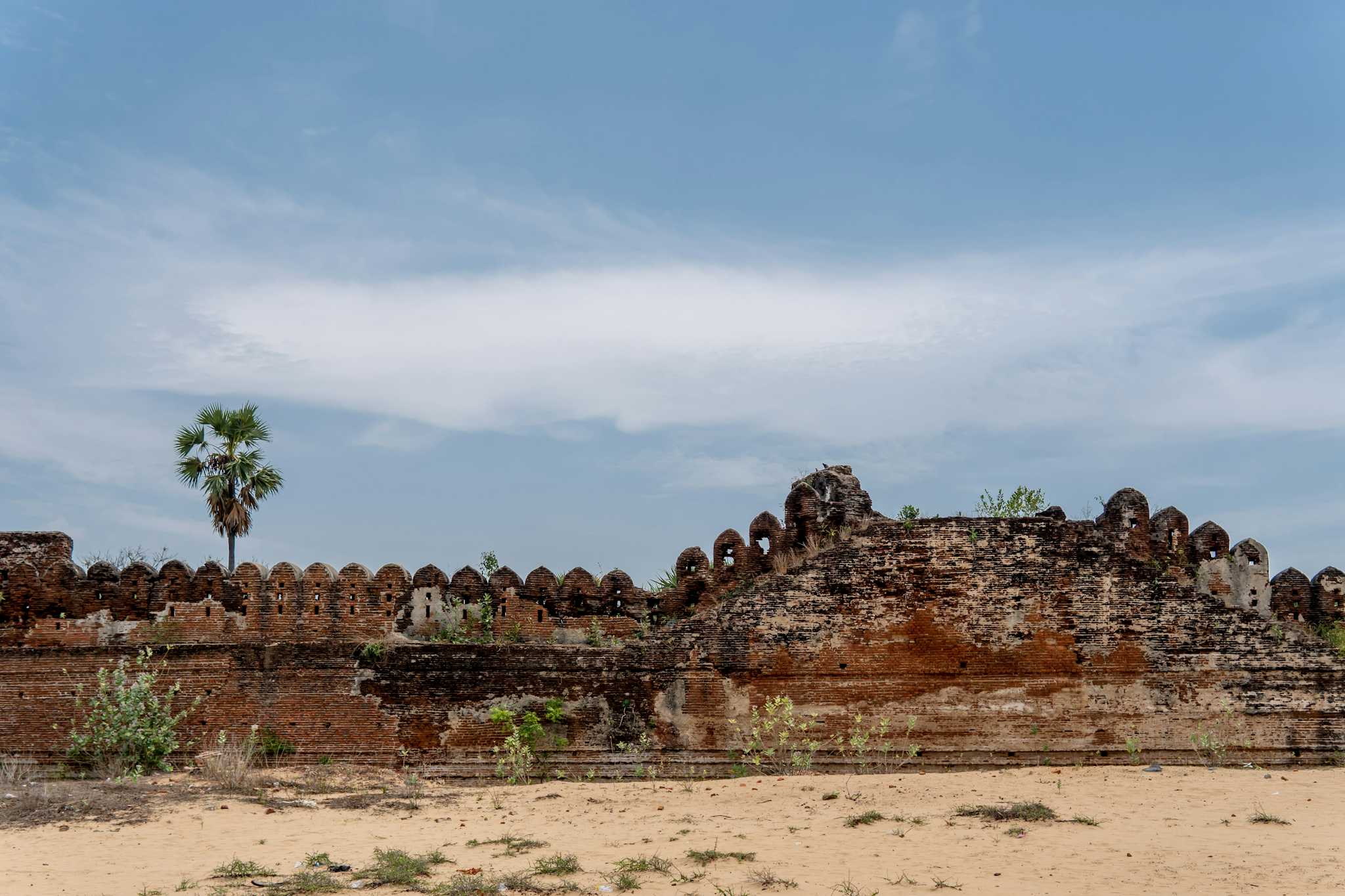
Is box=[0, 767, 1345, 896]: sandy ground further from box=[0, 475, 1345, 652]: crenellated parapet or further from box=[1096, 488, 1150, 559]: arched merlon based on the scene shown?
box=[1096, 488, 1150, 559]: arched merlon

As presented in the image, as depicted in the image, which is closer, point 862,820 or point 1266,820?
point 1266,820

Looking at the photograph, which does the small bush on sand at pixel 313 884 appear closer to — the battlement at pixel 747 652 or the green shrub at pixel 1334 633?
the battlement at pixel 747 652

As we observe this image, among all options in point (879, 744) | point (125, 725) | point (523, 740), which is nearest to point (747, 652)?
point (879, 744)

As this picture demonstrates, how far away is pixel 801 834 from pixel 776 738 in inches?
144

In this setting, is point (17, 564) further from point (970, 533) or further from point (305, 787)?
point (970, 533)

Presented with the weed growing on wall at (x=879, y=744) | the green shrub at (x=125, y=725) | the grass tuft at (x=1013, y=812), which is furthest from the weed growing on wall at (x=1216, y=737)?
the green shrub at (x=125, y=725)

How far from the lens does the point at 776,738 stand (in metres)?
16.0

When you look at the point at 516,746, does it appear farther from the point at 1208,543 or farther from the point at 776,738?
the point at 1208,543

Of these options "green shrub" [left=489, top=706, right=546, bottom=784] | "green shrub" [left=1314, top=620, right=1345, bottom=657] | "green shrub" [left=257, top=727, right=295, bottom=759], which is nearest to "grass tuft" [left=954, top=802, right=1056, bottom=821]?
"green shrub" [left=489, top=706, right=546, bottom=784]

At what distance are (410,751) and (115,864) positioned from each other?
15.4ft

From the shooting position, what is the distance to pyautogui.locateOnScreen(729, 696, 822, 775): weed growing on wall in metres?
15.7

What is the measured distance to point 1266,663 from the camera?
16.3 meters

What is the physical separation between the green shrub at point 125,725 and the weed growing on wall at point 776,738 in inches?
263

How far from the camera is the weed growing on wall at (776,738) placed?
15.7 metres
